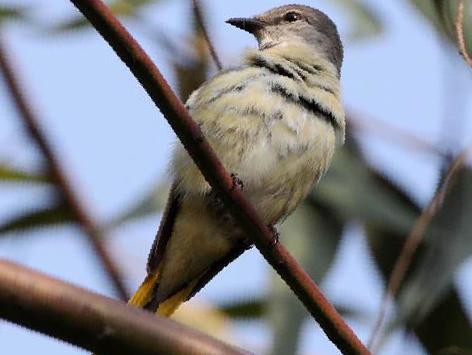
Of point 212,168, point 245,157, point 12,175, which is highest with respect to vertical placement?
point 212,168

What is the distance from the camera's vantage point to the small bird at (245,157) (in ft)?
8.60

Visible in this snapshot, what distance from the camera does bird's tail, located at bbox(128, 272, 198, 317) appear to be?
270 centimetres

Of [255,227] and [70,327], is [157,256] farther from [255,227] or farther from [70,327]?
[70,327]

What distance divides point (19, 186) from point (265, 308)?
0.91m

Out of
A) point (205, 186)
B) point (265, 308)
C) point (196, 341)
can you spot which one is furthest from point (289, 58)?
point (196, 341)

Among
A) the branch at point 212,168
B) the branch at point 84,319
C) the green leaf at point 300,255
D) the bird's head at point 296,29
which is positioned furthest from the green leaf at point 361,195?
the branch at point 84,319

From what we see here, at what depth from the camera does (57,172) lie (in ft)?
9.06

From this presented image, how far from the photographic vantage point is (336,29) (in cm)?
382

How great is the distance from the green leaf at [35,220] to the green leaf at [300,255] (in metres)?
0.69

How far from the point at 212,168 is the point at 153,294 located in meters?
1.15

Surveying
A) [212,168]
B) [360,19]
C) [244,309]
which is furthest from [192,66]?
[212,168]

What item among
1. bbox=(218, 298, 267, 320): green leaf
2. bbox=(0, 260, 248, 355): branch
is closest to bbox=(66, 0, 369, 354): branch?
bbox=(0, 260, 248, 355): branch

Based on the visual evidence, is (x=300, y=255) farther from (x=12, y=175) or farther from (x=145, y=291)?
(x=12, y=175)

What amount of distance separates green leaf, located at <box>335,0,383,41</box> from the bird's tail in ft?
3.77
